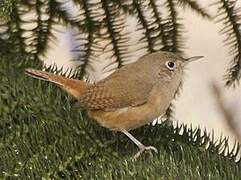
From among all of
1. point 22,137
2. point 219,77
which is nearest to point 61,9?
point 22,137

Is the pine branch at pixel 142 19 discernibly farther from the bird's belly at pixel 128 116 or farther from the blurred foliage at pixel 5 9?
the blurred foliage at pixel 5 9

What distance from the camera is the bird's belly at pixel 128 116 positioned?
2.04 metres

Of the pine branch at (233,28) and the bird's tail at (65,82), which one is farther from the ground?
the pine branch at (233,28)

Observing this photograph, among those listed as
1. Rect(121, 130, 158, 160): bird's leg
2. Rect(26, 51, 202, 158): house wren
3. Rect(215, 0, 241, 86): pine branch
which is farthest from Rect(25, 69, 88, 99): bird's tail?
Rect(215, 0, 241, 86): pine branch

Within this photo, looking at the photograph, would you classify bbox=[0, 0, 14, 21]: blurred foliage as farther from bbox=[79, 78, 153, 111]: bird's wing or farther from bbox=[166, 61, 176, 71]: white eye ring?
bbox=[166, 61, 176, 71]: white eye ring

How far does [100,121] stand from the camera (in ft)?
6.70

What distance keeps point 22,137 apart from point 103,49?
375 mm

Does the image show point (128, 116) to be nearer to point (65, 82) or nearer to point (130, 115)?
point (130, 115)

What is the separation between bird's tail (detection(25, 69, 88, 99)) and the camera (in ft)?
6.93

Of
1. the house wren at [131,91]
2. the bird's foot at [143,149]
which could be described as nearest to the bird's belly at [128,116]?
the house wren at [131,91]

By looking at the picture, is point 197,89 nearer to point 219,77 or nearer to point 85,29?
point 219,77

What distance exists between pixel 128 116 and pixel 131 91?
0.06 metres

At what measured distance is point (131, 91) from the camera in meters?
2.07

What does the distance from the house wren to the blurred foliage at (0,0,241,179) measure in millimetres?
26
